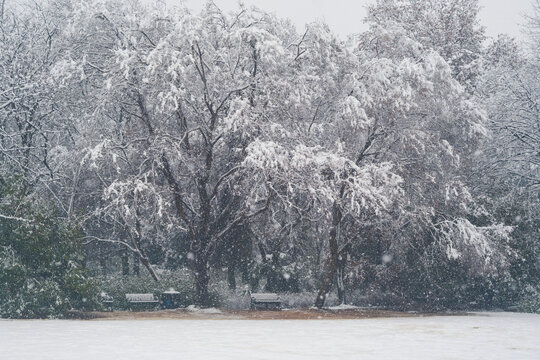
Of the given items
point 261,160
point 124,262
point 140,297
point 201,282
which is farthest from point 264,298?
point 124,262

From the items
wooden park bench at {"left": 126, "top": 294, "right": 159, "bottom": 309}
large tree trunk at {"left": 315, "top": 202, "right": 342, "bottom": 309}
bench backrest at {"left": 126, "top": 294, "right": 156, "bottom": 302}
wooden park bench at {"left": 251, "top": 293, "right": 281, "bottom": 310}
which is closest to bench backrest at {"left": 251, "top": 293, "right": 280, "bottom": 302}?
wooden park bench at {"left": 251, "top": 293, "right": 281, "bottom": 310}

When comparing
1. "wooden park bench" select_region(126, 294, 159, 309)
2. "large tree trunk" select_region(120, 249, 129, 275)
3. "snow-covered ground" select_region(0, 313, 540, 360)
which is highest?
"large tree trunk" select_region(120, 249, 129, 275)

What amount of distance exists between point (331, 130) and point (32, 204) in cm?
→ 962

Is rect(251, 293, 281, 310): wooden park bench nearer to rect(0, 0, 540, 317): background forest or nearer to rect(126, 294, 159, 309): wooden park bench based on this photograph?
rect(0, 0, 540, 317): background forest

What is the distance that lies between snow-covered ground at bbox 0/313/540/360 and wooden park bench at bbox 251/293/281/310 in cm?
349

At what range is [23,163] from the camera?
21.3 m

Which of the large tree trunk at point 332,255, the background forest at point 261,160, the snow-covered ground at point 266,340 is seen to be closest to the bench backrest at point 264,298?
the background forest at point 261,160

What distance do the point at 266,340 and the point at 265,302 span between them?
8.34 metres

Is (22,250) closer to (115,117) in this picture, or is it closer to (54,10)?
(115,117)

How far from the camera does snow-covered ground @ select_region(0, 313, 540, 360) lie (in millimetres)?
10938

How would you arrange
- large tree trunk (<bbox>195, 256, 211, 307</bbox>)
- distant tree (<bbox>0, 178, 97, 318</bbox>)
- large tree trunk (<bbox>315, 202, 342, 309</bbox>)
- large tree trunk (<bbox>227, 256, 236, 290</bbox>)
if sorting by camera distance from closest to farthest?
1. distant tree (<bbox>0, 178, 97, 318</bbox>)
2. large tree trunk (<bbox>195, 256, 211, 307</bbox>)
3. large tree trunk (<bbox>315, 202, 342, 309</bbox>)
4. large tree trunk (<bbox>227, 256, 236, 290</bbox>)

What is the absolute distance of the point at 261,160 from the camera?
18250mm

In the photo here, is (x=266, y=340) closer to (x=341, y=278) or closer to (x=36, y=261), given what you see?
(x=36, y=261)

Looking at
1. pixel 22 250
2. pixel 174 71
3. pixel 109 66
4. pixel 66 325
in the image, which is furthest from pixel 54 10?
pixel 66 325
